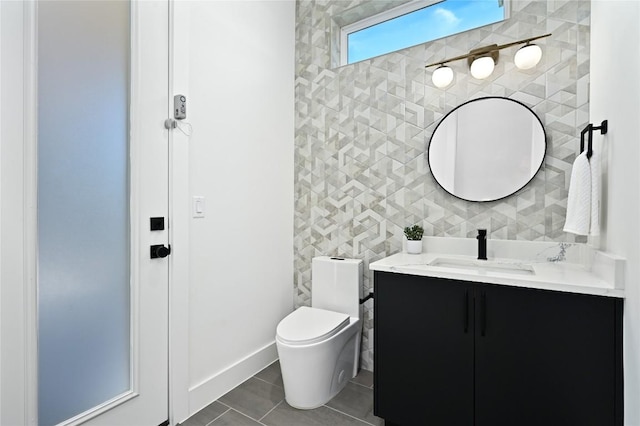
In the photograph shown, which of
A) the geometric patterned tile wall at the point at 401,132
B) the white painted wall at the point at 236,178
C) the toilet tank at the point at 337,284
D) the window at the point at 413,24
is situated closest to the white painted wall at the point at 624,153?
the geometric patterned tile wall at the point at 401,132

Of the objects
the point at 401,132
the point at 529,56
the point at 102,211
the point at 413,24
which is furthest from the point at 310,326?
the point at 413,24

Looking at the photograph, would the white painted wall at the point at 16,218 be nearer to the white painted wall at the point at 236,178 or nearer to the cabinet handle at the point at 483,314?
the white painted wall at the point at 236,178

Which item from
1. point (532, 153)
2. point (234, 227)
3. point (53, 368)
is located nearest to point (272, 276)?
point (234, 227)

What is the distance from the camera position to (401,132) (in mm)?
2094

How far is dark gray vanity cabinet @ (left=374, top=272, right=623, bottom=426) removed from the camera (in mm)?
1168

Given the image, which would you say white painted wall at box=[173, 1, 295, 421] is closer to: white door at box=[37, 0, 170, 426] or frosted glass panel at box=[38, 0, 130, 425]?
white door at box=[37, 0, 170, 426]

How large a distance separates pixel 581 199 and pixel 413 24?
1600 millimetres

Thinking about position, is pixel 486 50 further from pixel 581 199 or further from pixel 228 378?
pixel 228 378

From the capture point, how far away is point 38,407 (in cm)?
119

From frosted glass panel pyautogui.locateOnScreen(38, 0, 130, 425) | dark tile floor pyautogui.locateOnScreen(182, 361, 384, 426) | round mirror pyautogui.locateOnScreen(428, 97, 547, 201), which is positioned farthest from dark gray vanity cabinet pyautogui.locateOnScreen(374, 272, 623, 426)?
frosted glass panel pyautogui.locateOnScreen(38, 0, 130, 425)

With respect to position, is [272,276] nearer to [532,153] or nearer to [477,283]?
[477,283]

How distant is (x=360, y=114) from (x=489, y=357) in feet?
5.46

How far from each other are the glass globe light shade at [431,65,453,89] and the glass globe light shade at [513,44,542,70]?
349 mm

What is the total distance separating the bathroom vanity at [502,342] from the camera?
1166 millimetres
